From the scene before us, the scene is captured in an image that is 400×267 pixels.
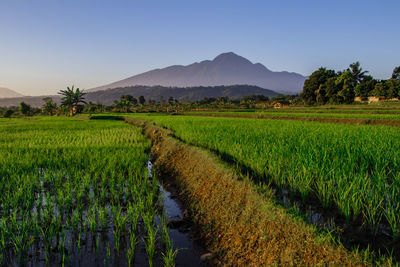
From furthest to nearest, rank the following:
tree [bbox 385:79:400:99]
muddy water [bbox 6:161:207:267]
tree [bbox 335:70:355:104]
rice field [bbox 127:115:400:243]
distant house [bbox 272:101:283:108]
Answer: distant house [bbox 272:101:283:108]
tree [bbox 335:70:355:104]
tree [bbox 385:79:400:99]
muddy water [bbox 6:161:207:267]
rice field [bbox 127:115:400:243]

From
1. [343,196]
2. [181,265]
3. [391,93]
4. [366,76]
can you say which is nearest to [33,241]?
[181,265]

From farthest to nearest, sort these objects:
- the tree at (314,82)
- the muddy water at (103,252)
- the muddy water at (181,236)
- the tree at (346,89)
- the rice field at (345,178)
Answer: the tree at (314,82) → the tree at (346,89) → the muddy water at (181,236) → the muddy water at (103,252) → the rice field at (345,178)

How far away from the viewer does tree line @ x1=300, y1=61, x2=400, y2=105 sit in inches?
1431

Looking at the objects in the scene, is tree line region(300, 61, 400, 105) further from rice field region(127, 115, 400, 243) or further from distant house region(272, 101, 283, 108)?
rice field region(127, 115, 400, 243)

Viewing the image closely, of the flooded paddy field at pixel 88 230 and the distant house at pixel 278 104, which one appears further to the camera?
the distant house at pixel 278 104

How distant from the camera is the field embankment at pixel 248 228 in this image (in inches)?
75.1

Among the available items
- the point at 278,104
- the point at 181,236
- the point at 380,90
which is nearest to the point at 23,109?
the point at 278,104

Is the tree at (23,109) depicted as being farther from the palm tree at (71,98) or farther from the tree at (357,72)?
the tree at (357,72)

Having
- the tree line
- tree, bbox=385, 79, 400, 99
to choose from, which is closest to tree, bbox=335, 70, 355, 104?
the tree line

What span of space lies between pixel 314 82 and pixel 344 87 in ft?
24.1

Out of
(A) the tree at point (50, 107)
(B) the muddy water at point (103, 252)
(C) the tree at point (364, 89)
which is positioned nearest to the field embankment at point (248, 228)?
(B) the muddy water at point (103, 252)

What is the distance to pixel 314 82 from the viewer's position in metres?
43.2

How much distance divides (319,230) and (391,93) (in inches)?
1731

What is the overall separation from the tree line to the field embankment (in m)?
40.5
